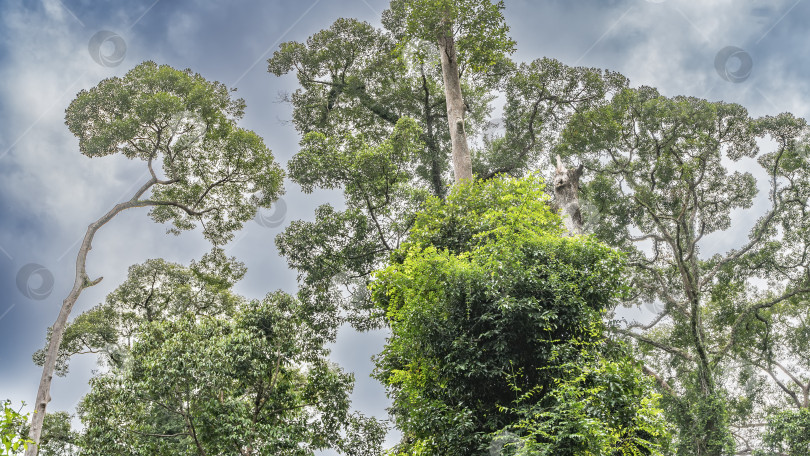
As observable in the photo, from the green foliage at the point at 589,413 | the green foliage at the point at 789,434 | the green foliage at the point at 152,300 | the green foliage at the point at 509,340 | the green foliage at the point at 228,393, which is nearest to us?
the green foliage at the point at 589,413

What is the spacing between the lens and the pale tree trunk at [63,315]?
10.8 meters

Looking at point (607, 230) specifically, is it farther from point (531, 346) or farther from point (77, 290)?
point (77, 290)

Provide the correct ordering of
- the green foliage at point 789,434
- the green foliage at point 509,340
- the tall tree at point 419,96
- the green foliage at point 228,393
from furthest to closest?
the tall tree at point 419,96
the green foliage at point 789,434
the green foliage at point 228,393
the green foliage at point 509,340

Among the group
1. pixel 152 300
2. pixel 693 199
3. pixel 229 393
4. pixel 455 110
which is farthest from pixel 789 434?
pixel 152 300

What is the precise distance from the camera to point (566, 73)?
635 inches

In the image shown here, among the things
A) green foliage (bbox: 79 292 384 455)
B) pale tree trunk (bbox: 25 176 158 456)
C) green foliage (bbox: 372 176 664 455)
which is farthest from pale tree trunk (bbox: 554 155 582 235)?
pale tree trunk (bbox: 25 176 158 456)

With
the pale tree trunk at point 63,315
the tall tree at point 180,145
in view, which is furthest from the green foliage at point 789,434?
the pale tree trunk at point 63,315

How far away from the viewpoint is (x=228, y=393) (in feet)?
37.2

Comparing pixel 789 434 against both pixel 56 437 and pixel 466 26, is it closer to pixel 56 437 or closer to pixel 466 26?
pixel 466 26

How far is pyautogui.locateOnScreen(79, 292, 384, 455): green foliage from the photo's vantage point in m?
10.6

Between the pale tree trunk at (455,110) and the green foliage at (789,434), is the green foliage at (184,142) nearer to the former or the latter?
the pale tree trunk at (455,110)

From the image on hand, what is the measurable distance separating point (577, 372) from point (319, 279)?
765cm

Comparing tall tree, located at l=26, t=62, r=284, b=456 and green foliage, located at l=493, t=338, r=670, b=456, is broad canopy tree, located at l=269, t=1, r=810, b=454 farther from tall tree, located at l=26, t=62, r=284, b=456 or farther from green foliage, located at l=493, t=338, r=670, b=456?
green foliage, located at l=493, t=338, r=670, b=456

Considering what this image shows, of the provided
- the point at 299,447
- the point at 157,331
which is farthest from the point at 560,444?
the point at 157,331
